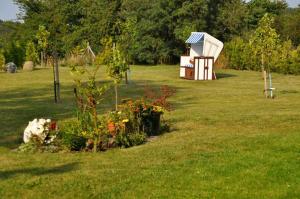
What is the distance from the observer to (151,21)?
142 ft

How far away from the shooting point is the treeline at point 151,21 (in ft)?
140

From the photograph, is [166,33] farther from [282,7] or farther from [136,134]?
[136,134]

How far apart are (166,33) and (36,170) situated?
36735 mm

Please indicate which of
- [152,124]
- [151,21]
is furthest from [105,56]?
[151,21]

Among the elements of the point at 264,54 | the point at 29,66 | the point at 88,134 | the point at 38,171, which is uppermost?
the point at 264,54

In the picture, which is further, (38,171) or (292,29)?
(292,29)

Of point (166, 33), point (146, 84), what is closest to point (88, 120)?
point (146, 84)

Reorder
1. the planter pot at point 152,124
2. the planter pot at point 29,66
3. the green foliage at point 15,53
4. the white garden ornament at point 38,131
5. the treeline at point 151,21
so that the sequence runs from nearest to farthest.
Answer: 1. the white garden ornament at point 38,131
2. the planter pot at point 152,124
3. the planter pot at point 29,66
4. the green foliage at point 15,53
5. the treeline at point 151,21

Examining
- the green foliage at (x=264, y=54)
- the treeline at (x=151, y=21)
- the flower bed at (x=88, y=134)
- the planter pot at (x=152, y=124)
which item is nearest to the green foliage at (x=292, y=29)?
the treeline at (x=151, y=21)

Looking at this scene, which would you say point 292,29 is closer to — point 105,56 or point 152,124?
point 105,56

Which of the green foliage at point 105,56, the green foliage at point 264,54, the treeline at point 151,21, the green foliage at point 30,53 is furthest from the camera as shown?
the treeline at point 151,21

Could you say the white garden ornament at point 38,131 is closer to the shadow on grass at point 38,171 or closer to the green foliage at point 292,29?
the shadow on grass at point 38,171

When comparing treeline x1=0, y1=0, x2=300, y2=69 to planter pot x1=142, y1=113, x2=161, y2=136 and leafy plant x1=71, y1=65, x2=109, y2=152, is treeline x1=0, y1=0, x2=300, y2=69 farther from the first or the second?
leafy plant x1=71, y1=65, x2=109, y2=152

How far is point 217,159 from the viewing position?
828 cm
